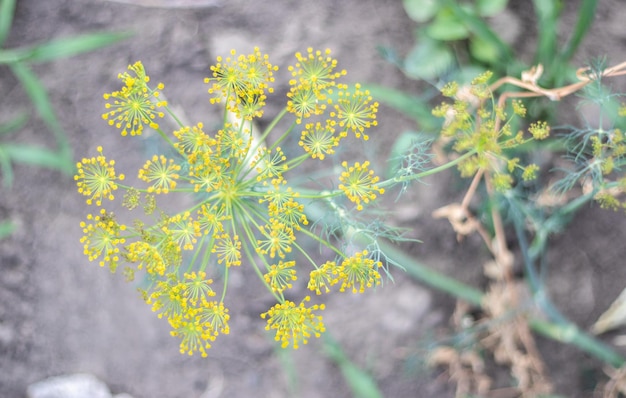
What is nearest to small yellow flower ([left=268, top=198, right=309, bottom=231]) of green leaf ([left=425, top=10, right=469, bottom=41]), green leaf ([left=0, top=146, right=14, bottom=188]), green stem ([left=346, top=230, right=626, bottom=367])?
green stem ([left=346, top=230, right=626, bottom=367])

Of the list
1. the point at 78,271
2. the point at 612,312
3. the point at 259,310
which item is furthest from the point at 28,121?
the point at 612,312

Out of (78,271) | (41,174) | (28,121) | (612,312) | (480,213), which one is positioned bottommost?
(612,312)

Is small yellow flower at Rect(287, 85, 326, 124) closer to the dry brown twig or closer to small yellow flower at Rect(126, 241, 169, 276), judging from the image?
small yellow flower at Rect(126, 241, 169, 276)

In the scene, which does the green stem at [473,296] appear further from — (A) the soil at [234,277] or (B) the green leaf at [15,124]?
(B) the green leaf at [15,124]

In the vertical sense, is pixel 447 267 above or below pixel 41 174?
below

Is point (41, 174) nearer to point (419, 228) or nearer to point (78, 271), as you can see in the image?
point (78, 271)

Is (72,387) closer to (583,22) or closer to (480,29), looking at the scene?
(480,29)
